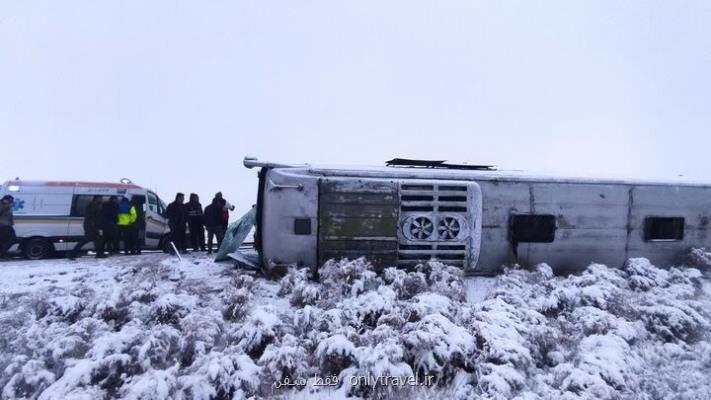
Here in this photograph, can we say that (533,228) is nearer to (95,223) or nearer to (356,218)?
(356,218)

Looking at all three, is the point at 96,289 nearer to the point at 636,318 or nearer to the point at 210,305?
the point at 210,305

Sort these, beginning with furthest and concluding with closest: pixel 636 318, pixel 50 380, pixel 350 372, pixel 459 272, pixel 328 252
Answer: pixel 328 252
pixel 459 272
pixel 636 318
pixel 350 372
pixel 50 380

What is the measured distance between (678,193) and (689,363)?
16.2 ft

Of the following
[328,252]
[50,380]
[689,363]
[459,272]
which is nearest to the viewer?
[50,380]

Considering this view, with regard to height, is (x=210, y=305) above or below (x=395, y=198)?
below

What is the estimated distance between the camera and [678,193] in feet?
28.0

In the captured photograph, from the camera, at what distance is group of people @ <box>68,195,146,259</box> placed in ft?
34.9

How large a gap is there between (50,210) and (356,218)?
9541 millimetres

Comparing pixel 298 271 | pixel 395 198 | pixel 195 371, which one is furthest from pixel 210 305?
pixel 395 198

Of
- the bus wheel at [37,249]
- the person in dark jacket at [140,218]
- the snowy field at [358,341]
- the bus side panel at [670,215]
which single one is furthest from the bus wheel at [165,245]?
the bus side panel at [670,215]

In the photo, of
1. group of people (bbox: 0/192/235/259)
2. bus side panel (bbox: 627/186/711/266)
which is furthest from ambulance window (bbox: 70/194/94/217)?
bus side panel (bbox: 627/186/711/266)

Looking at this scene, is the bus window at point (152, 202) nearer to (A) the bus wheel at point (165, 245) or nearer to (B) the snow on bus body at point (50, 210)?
(B) the snow on bus body at point (50, 210)

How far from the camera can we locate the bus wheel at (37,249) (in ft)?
37.1

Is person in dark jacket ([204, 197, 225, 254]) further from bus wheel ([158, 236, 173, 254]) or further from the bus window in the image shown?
the bus window
